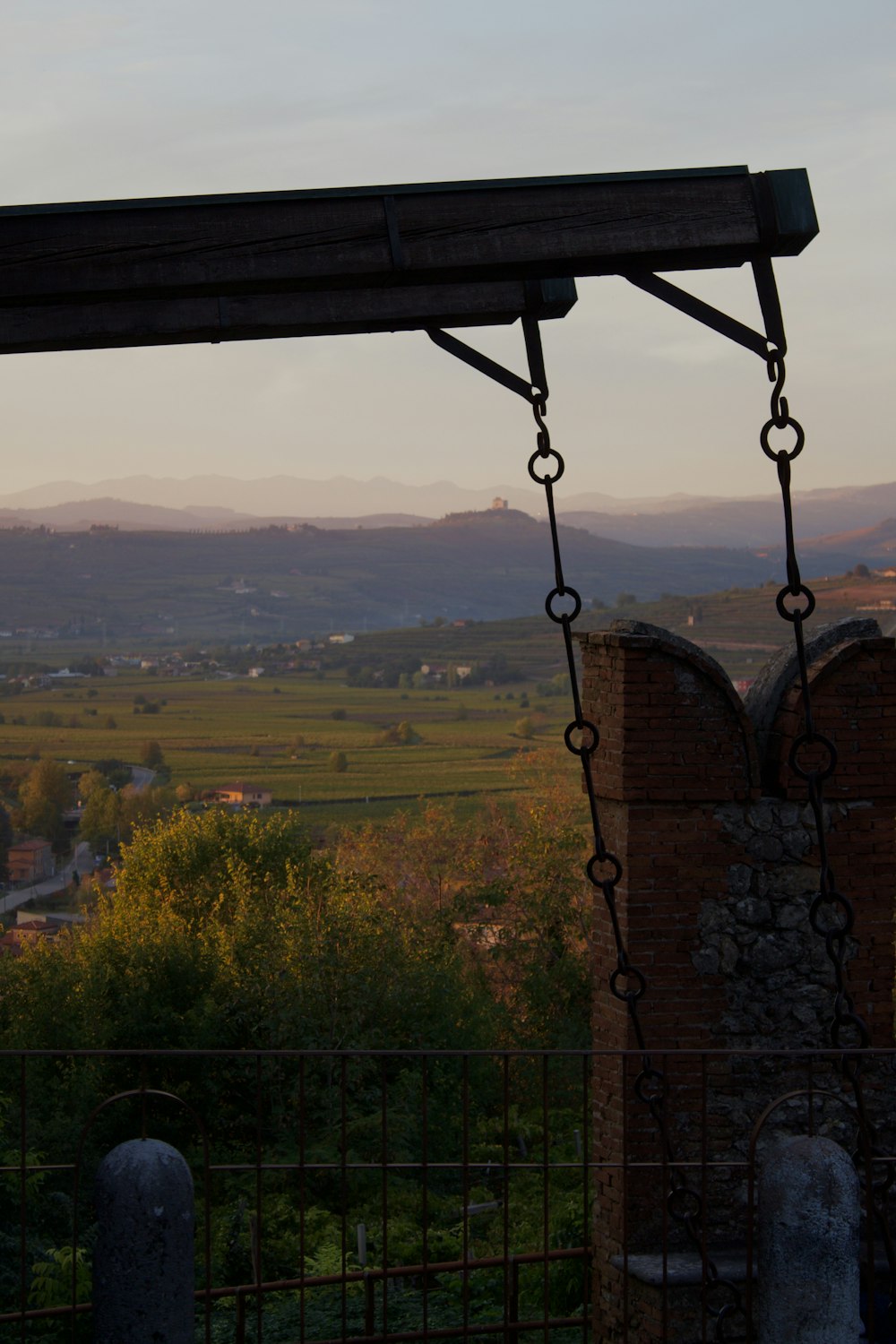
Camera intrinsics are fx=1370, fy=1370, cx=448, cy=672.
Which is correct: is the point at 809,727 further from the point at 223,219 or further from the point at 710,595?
the point at 710,595

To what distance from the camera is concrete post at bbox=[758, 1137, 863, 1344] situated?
3.10 metres

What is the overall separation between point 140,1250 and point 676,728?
13.3 ft

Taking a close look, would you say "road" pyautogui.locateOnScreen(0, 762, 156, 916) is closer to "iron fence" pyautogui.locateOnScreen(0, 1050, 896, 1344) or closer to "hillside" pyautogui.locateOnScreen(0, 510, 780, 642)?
"iron fence" pyautogui.locateOnScreen(0, 1050, 896, 1344)

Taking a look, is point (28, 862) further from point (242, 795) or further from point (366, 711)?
point (366, 711)

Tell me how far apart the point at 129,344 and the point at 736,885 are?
382 centimetres

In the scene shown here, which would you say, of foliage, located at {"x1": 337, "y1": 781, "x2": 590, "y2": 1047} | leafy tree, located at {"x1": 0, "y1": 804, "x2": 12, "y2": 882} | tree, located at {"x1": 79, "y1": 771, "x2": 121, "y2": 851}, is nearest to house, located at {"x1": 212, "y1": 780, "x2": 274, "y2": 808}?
tree, located at {"x1": 79, "y1": 771, "x2": 121, "y2": 851}

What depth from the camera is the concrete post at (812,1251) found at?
3102mm

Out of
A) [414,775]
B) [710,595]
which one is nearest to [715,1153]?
[414,775]

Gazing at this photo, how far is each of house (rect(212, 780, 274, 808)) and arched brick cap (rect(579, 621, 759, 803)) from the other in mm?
62305

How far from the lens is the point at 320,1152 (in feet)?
63.6

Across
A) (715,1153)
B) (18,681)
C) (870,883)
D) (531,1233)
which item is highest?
(18,681)

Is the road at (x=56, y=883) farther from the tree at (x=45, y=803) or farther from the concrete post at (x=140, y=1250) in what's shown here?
the concrete post at (x=140, y=1250)

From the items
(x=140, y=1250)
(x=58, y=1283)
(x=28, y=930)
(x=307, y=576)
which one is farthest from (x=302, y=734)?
(x=140, y=1250)

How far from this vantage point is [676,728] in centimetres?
660
